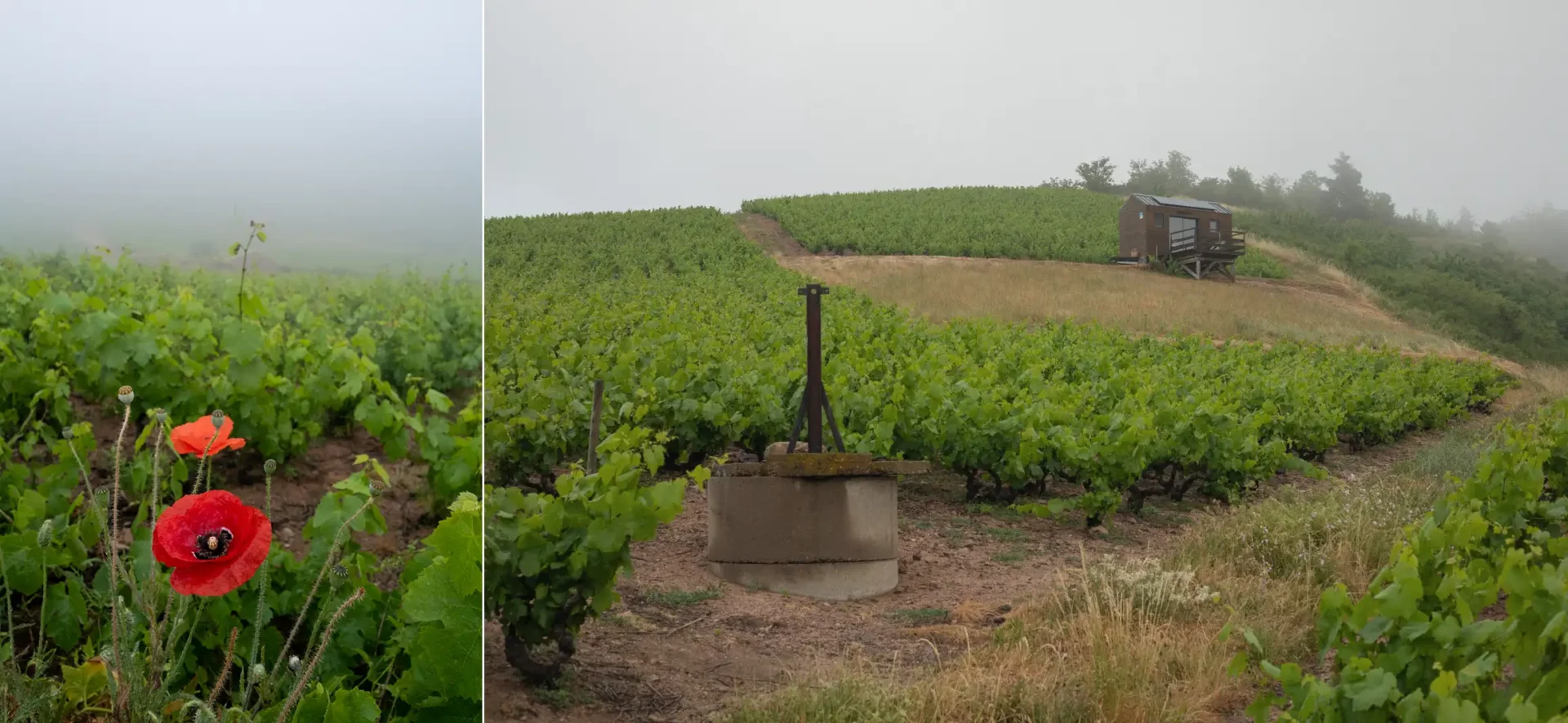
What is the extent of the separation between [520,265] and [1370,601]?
1735 mm

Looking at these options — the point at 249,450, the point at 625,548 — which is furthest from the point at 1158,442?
the point at 249,450

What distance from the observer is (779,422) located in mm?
5402

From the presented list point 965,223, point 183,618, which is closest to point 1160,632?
point 183,618

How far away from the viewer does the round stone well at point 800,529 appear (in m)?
3.35

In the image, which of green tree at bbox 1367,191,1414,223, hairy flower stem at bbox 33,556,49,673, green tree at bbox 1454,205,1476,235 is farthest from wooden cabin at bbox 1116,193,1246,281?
hairy flower stem at bbox 33,556,49,673

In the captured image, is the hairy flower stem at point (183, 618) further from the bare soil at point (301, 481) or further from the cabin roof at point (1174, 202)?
the cabin roof at point (1174, 202)

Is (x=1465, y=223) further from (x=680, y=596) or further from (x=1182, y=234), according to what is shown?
(x=680, y=596)

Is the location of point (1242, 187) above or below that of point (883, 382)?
above

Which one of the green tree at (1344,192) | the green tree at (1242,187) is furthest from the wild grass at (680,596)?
the green tree at (1344,192)

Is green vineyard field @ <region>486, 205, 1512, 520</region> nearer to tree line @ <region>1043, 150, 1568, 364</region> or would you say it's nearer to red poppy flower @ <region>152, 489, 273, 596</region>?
tree line @ <region>1043, 150, 1568, 364</region>

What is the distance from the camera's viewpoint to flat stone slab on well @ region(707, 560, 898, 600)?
328 cm

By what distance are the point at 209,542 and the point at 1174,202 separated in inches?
83.3

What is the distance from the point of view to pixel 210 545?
2.02m

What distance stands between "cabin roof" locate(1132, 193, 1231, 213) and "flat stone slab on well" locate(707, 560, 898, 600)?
4.05 ft
